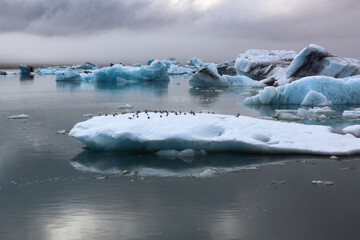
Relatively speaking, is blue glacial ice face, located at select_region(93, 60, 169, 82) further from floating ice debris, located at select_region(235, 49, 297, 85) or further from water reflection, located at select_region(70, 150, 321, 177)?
water reflection, located at select_region(70, 150, 321, 177)

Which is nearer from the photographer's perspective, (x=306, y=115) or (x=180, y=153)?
(x=180, y=153)

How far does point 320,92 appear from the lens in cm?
2383

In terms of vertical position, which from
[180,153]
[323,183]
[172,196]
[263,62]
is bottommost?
[172,196]

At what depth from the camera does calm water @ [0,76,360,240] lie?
261 inches

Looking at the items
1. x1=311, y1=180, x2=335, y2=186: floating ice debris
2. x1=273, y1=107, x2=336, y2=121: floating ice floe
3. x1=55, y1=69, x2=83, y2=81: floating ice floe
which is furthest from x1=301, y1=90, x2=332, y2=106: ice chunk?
x1=55, y1=69, x2=83, y2=81: floating ice floe

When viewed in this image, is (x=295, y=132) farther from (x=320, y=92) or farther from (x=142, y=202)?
(x=320, y=92)

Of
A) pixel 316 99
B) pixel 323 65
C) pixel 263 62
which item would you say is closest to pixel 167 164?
pixel 316 99

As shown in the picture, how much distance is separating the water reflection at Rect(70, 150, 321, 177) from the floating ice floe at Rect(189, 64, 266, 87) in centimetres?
2990

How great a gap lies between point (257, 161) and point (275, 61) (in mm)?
40213

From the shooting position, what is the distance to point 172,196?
8.20 m

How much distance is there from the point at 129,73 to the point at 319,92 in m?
29.5

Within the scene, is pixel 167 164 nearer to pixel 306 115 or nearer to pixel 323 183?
pixel 323 183

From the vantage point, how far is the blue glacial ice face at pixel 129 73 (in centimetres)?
4857

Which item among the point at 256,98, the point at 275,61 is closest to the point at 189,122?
the point at 256,98
